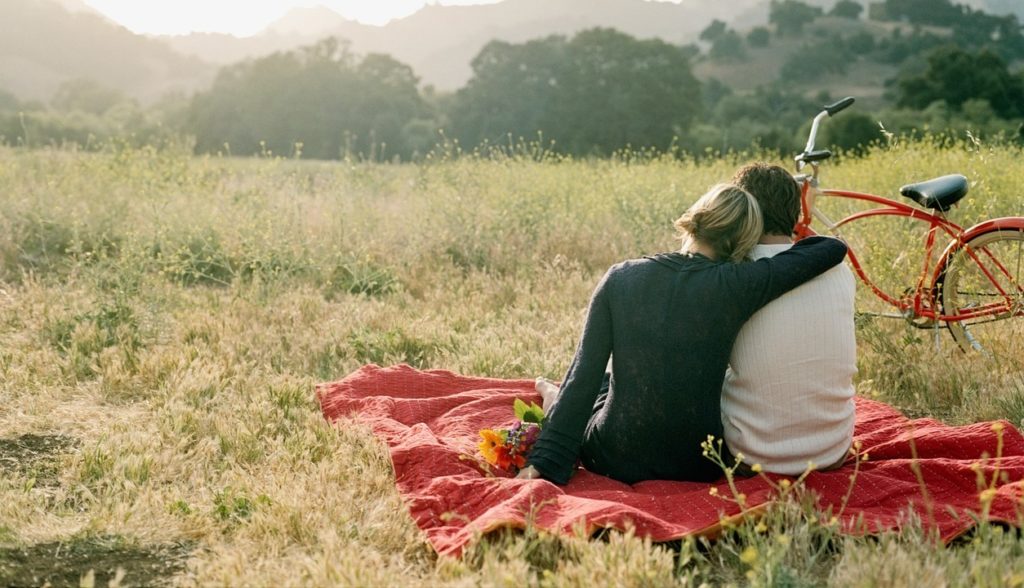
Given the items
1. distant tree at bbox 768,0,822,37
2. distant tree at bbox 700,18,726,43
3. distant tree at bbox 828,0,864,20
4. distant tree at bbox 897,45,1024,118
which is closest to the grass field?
distant tree at bbox 897,45,1024,118

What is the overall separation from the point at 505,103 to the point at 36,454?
108ft

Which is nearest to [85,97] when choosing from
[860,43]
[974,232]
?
[974,232]

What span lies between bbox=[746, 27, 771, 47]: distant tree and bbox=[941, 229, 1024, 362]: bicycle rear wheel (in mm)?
77431

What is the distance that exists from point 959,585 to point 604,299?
1.57 metres

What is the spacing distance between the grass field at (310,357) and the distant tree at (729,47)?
225 ft

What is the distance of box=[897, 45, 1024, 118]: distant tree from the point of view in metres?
32.7

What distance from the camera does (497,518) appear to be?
3.27m

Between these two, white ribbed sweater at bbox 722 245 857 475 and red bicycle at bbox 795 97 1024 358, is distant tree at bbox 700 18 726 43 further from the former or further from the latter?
white ribbed sweater at bbox 722 245 857 475

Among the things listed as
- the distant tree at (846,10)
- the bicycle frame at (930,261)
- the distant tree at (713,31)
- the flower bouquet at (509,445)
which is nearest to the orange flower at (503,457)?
the flower bouquet at (509,445)

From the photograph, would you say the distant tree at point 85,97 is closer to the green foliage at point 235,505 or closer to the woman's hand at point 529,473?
the green foliage at point 235,505

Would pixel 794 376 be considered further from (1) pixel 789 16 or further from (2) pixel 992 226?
(1) pixel 789 16

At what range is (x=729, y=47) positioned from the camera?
7731 cm

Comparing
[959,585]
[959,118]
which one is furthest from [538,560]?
[959,118]

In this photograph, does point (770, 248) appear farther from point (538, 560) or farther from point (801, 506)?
→ point (538, 560)
